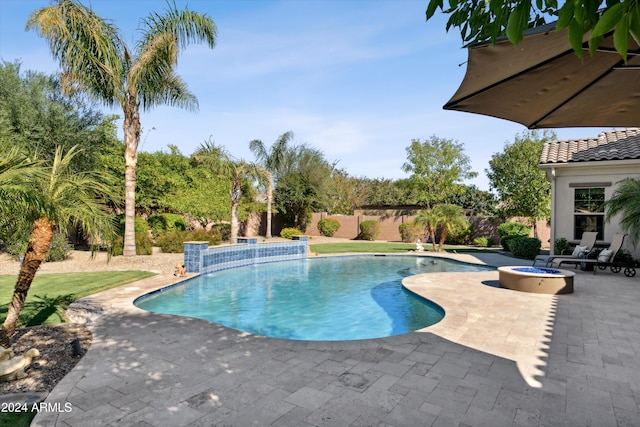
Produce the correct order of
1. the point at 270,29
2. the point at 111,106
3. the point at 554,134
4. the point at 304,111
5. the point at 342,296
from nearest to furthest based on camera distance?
the point at 342,296 → the point at 270,29 → the point at 111,106 → the point at 304,111 → the point at 554,134

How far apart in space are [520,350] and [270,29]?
12.3m

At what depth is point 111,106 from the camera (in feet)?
47.1

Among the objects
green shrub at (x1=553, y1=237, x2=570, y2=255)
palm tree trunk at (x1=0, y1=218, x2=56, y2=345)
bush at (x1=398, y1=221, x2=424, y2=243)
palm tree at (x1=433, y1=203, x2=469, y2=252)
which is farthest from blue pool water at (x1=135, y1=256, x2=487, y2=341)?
bush at (x1=398, y1=221, x2=424, y2=243)

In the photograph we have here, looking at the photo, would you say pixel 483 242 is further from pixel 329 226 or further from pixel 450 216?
pixel 329 226

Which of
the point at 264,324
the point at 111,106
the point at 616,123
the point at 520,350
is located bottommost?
the point at 264,324

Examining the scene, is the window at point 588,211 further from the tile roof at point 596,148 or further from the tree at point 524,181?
the tree at point 524,181

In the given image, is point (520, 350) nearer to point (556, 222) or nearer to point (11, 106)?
point (556, 222)

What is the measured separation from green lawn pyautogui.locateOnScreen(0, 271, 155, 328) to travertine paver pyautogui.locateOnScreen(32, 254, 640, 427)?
134 cm

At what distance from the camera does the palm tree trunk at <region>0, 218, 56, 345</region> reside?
14.9 ft

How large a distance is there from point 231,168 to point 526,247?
16.3m

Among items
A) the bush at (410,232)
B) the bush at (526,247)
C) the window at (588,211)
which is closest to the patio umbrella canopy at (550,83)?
the window at (588,211)

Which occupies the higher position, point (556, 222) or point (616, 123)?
point (616, 123)

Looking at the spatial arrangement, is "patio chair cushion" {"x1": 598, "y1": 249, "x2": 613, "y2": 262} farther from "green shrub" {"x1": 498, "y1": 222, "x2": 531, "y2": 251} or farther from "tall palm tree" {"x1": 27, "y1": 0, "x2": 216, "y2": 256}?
"tall palm tree" {"x1": 27, "y1": 0, "x2": 216, "y2": 256}

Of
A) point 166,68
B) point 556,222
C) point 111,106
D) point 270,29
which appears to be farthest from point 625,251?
point 111,106
